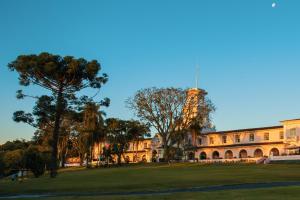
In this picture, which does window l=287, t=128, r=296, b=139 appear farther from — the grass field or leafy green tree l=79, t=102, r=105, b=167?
the grass field

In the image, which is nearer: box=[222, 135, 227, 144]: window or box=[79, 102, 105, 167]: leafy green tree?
box=[79, 102, 105, 167]: leafy green tree

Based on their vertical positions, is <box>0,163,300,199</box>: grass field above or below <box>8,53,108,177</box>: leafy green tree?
below

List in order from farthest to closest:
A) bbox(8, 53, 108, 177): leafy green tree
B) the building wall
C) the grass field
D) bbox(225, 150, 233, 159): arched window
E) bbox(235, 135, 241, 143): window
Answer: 1. bbox(225, 150, 233, 159): arched window
2. bbox(235, 135, 241, 143): window
3. the building wall
4. bbox(8, 53, 108, 177): leafy green tree
5. the grass field

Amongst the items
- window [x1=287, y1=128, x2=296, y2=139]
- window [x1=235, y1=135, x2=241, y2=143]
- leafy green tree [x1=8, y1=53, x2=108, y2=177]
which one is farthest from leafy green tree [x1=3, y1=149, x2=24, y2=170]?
window [x1=235, y1=135, x2=241, y2=143]

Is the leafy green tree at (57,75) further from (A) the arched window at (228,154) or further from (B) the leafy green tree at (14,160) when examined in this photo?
(A) the arched window at (228,154)

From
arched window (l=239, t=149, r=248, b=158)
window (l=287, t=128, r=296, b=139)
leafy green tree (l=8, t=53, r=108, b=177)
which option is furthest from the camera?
arched window (l=239, t=149, r=248, b=158)

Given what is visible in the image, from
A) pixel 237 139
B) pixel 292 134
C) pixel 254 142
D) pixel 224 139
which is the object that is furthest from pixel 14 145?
pixel 292 134

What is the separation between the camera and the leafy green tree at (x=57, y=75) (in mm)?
50312

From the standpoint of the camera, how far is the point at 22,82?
169 ft

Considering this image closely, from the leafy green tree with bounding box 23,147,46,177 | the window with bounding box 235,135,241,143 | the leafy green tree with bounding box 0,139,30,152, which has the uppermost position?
the window with bounding box 235,135,241,143

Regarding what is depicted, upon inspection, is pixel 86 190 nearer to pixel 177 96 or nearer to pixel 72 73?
pixel 72 73

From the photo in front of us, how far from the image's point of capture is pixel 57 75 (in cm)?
5084

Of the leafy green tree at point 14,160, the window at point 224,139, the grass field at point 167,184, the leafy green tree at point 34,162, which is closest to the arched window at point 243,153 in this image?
the window at point 224,139

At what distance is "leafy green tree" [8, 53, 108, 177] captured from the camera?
50.3 m
